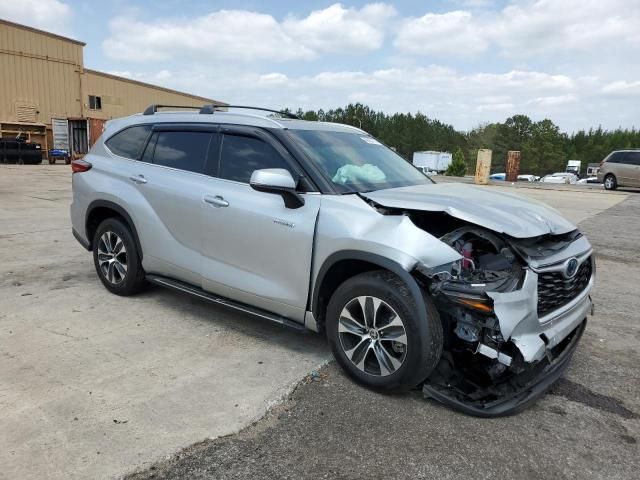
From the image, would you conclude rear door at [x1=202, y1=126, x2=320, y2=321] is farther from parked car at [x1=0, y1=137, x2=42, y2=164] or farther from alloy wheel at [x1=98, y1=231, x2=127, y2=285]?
parked car at [x1=0, y1=137, x2=42, y2=164]

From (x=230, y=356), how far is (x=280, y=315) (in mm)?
479

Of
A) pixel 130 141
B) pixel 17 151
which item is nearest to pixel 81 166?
pixel 130 141

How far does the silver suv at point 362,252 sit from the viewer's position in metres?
2.86

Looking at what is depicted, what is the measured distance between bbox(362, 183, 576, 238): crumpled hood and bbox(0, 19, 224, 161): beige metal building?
3038cm

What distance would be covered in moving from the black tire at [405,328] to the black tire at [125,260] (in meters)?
2.25

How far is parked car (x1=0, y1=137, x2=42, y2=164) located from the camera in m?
25.1

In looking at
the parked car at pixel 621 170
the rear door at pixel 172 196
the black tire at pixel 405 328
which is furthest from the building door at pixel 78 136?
the black tire at pixel 405 328

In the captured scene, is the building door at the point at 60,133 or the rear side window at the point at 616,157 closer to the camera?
the rear side window at the point at 616,157

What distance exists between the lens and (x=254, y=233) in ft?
11.8

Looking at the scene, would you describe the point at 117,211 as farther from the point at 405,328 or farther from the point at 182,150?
the point at 405,328

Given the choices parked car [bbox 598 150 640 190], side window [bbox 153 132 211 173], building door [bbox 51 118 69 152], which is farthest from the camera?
building door [bbox 51 118 69 152]

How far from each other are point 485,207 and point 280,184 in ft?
4.42

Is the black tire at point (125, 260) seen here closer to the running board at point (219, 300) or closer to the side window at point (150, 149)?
the running board at point (219, 300)

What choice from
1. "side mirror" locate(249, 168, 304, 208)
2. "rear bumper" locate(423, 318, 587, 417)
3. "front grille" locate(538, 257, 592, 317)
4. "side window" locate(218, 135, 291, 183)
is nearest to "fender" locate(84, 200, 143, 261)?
"side window" locate(218, 135, 291, 183)
